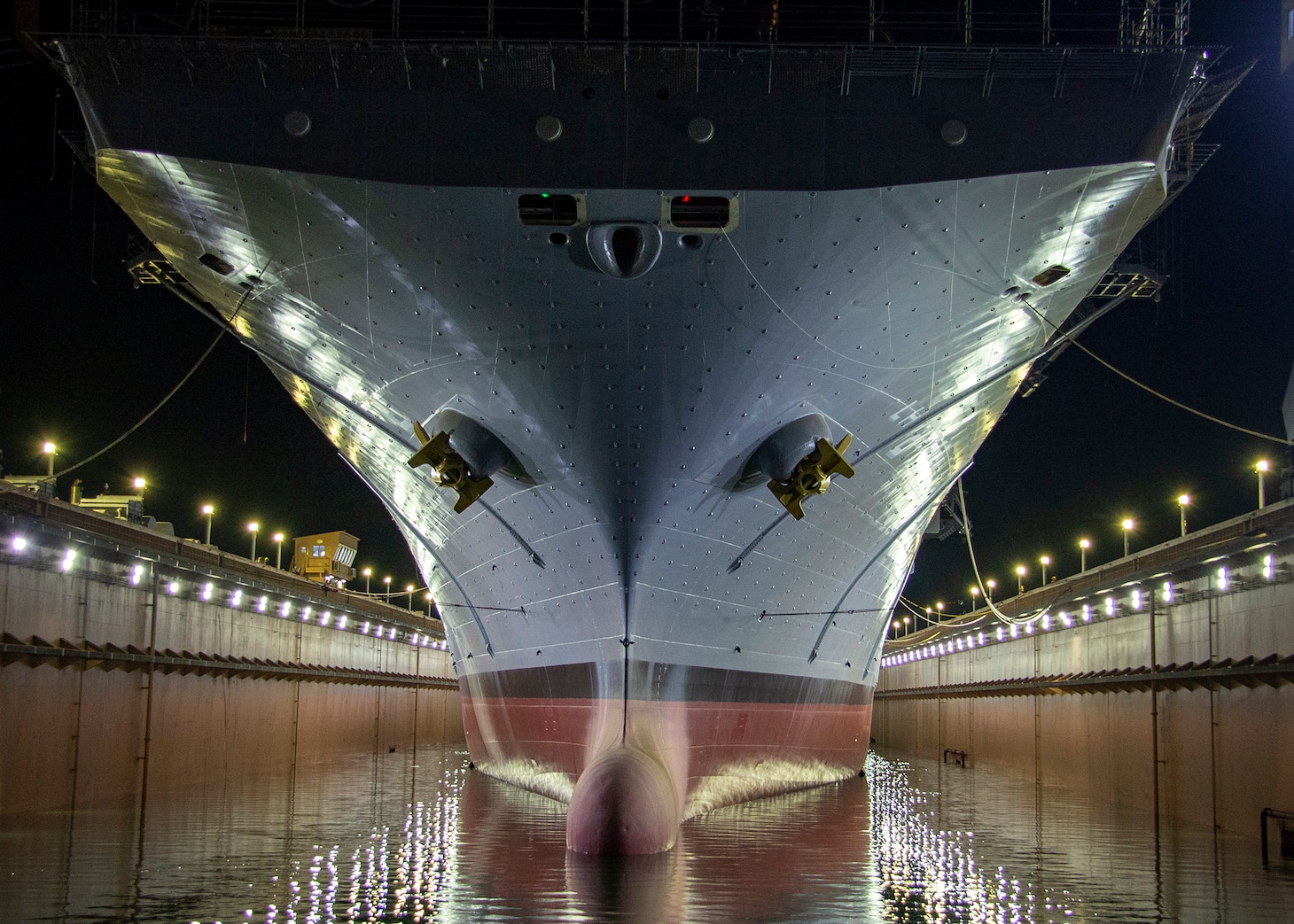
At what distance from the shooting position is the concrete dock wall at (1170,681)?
43.8 ft

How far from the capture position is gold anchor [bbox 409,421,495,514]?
10.4 metres

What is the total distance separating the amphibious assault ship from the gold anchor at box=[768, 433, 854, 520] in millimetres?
35

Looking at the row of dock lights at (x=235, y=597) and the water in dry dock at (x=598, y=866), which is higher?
the row of dock lights at (x=235, y=597)

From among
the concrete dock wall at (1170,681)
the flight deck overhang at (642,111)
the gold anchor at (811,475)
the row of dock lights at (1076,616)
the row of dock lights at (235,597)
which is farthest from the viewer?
the row of dock lights at (235,597)

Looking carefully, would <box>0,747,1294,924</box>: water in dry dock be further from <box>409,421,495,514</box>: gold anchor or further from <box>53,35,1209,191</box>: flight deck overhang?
<box>53,35,1209,191</box>: flight deck overhang

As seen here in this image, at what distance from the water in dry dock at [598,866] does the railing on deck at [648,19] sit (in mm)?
6791

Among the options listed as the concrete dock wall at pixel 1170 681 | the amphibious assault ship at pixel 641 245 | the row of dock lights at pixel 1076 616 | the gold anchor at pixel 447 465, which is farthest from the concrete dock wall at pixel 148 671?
the concrete dock wall at pixel 1170 681

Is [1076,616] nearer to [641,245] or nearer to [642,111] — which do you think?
[641,245]

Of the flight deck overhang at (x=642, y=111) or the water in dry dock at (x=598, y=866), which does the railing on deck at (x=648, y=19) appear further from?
the water in dry dock at (x=598, y=866)

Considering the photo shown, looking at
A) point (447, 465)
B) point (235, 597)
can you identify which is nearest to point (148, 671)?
point (235, 597)

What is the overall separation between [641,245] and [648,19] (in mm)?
3309

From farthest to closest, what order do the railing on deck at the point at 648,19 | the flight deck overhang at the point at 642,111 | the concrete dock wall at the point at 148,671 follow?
the concrete dock wall at the point at 148,671, the railing on deck at the point at 648,19, the flight deck overhang at the point at 642,111

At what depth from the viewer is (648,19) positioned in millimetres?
11242

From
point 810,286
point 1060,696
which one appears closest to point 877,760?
point 1060,696
